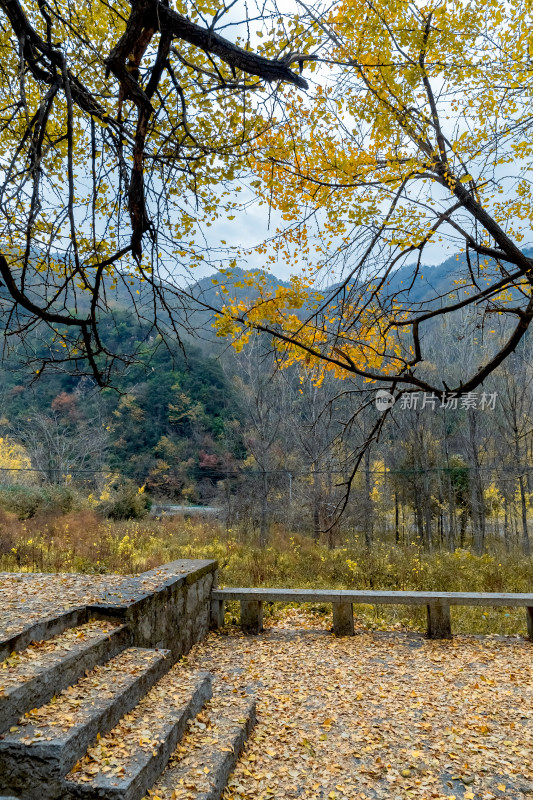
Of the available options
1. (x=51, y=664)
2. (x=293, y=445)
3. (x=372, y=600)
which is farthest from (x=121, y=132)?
(x=293, y=445)

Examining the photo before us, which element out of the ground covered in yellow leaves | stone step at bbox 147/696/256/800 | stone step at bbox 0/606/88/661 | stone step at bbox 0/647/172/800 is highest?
stone step at bbox 0/606/88/661

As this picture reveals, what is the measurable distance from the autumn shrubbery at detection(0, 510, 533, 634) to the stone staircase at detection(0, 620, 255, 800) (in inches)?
97.3

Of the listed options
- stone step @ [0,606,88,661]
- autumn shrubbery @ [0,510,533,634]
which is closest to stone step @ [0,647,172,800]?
stone step @ [0,606,88,661]

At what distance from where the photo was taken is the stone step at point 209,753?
2074 mm

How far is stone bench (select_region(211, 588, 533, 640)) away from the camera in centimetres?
451

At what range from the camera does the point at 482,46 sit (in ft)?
12.3

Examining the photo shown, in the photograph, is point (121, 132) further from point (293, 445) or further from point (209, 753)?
point (293, 445)

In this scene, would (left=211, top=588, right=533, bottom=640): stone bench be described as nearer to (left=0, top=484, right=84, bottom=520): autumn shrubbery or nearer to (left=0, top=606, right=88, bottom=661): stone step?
(left=0, top=606, right=88, bottom=661): stone step

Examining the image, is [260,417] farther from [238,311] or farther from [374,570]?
[238,311]

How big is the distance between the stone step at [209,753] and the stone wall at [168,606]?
78cm

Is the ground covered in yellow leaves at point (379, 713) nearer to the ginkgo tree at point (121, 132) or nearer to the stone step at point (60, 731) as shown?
the stone step at point (60, 731)

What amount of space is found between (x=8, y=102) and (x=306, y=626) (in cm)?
515

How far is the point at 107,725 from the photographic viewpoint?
2.29 m

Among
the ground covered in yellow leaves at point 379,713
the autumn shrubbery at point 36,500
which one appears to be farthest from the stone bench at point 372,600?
the autumn shrubbery at point 36,500
